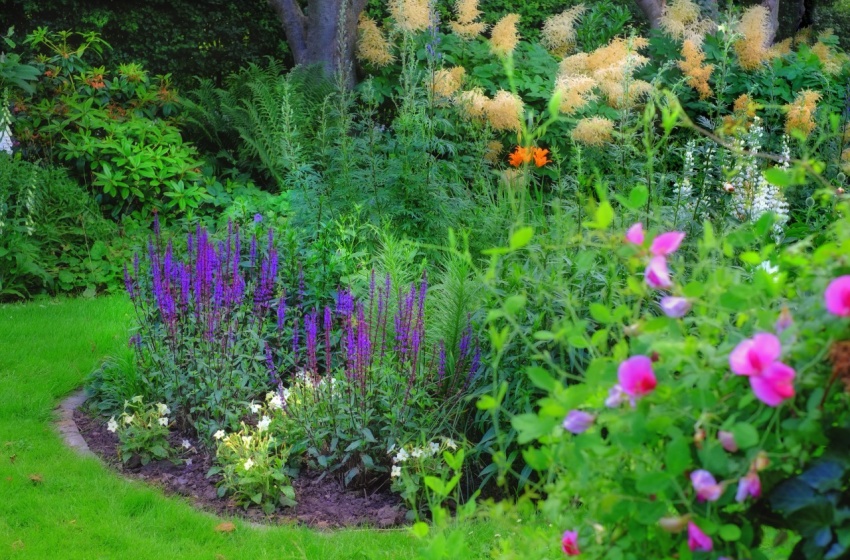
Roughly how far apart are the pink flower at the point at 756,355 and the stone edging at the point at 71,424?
3.62 m

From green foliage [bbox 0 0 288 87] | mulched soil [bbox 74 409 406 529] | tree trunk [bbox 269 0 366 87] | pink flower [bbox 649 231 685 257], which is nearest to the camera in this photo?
pink flower [bbox 649 231 685 257]

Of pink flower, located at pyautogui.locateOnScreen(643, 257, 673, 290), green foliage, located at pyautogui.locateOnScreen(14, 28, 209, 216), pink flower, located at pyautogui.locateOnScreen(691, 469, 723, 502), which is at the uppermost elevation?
pink flower, located at pyautogui.locateOnScreen(643, 257, 673, 290)

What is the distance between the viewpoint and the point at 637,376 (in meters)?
1.30

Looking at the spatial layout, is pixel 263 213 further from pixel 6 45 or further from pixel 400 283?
pixel 6 45

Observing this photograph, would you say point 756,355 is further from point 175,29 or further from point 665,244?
point 175,29

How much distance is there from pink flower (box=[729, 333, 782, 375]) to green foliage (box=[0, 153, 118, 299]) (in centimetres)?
628

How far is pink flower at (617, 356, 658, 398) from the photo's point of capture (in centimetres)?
130

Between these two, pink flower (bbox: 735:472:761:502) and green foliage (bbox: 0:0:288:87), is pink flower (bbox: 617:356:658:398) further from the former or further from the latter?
green foliage (bbox: 0:0:288:87)

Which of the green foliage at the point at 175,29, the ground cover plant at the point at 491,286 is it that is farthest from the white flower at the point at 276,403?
the green foliage at the point at 175,29

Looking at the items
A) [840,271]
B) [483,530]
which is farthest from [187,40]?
[840,271]

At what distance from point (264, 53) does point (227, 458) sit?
728cm

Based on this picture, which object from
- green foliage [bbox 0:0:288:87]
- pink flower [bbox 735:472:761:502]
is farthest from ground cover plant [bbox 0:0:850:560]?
green foliage [bbox 0:0:288:87]

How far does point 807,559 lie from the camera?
1.25 metres

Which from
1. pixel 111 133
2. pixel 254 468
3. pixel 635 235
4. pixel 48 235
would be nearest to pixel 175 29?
pixel 111 133
